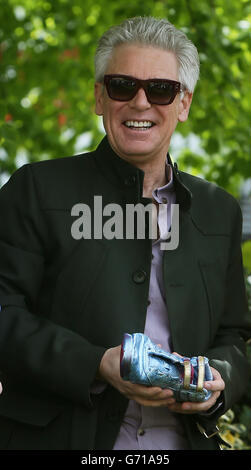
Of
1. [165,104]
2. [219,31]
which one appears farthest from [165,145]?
[219,31]

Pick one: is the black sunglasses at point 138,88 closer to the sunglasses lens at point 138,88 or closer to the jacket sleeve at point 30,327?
the sunglasses lens at point 138,88

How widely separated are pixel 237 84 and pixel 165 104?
3870mm

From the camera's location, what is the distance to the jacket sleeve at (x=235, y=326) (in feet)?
8.75

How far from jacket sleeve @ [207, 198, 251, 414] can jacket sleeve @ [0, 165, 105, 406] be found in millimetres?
466

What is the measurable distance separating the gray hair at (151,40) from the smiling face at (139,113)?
22 mm

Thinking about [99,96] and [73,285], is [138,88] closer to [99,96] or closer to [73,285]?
[99,96]

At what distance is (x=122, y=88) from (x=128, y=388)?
3.23 ft

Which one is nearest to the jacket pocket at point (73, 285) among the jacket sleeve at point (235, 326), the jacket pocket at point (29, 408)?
the jacket pocket at point (29, 408)

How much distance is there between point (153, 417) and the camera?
2.52 m

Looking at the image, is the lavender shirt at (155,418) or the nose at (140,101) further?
the nose at (140,101)

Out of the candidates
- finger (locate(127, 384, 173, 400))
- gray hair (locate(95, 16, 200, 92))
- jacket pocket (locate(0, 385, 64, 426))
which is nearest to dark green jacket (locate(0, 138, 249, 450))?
jacket pocket (locate(0, 385, 64, 426))
